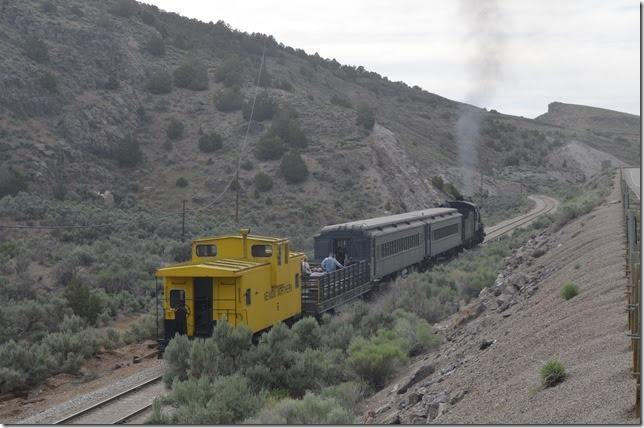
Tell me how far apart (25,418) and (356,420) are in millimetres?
7813

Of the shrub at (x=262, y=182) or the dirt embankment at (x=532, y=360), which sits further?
the shrub at (x=262, y=182)

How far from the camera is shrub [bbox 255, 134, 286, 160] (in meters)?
70.3

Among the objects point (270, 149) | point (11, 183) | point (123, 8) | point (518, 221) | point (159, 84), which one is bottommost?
point (518, 221)

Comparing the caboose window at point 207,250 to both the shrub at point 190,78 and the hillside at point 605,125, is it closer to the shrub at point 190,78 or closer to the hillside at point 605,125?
the shrub at point 190,78

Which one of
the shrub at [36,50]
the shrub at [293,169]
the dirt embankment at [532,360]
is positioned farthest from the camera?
the shrub at [36,50]

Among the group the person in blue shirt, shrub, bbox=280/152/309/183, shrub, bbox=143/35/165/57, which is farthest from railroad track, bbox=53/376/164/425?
shrub, bbox=143/35/165/57

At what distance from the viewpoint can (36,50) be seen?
7131 centimetres

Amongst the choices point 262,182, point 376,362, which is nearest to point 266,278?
point 376,362

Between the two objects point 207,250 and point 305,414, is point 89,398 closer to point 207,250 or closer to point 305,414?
point 207,250

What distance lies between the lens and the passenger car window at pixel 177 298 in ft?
67.5

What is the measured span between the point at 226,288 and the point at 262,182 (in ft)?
151

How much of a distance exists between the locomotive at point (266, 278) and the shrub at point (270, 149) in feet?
115

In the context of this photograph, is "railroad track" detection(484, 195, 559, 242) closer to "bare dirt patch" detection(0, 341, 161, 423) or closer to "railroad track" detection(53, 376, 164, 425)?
"bare dirt patch" detection(0, 341, 161, 423)

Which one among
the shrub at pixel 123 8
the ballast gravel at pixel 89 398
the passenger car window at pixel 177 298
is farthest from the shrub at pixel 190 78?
the passenger car window at pixel 177 298
